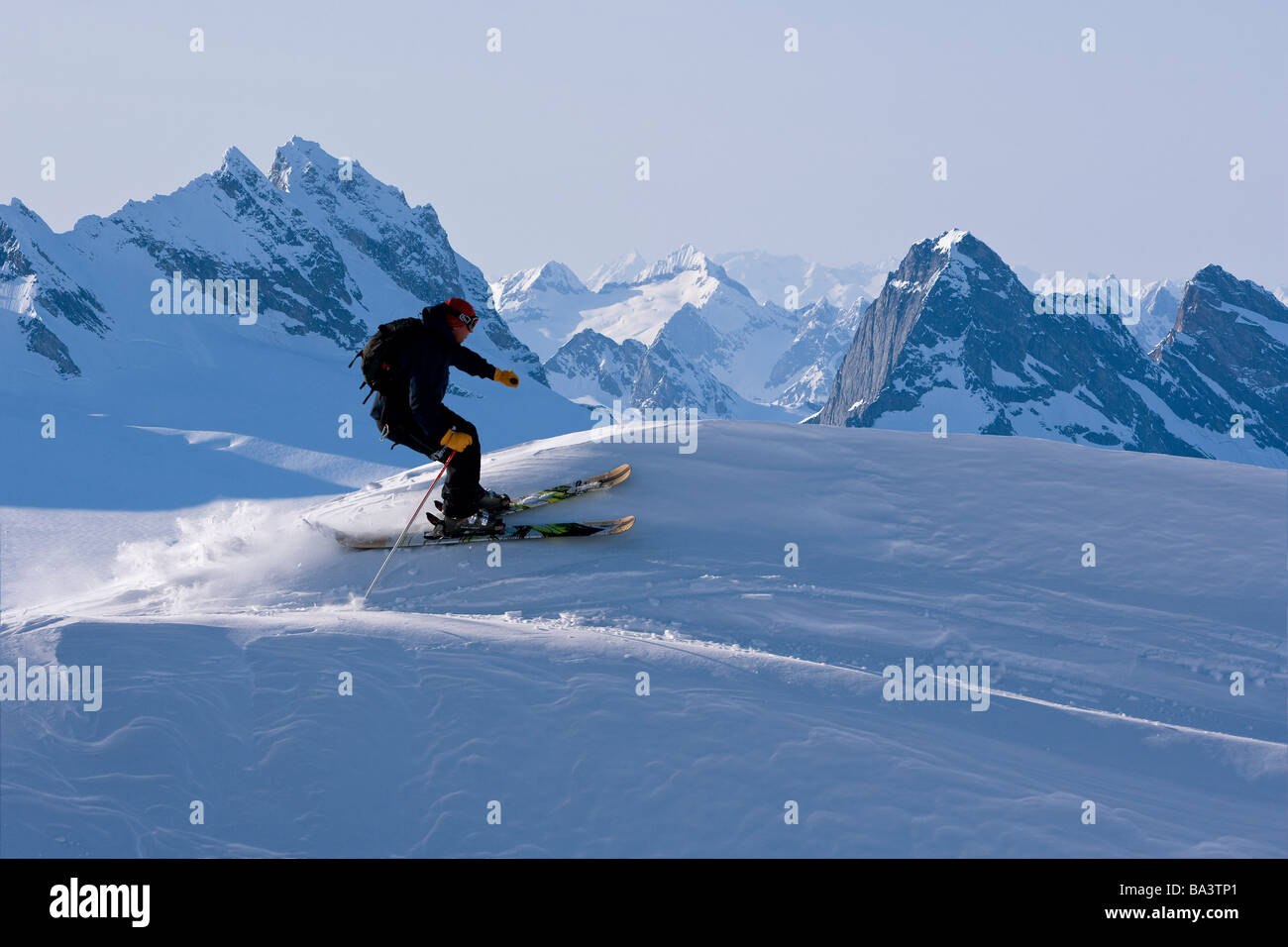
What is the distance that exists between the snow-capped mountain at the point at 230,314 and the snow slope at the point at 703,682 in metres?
71.1

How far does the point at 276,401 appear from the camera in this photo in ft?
361

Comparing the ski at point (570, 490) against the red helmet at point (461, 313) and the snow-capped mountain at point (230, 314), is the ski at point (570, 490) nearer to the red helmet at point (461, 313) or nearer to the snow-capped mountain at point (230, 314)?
the red helmet at point (461, 313)

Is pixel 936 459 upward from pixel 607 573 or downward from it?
upward

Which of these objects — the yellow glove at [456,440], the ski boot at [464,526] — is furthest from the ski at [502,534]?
the yellow glove at [456,440]

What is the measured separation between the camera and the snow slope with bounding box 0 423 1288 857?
5488 mm

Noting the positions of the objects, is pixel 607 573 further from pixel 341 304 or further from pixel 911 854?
pixel 341 304

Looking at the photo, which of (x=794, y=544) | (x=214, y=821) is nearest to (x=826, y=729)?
(x=214, y=821)

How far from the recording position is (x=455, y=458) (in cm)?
1147

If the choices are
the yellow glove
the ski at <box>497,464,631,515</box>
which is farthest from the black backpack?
the ski at <box>497,464,631,515</box>

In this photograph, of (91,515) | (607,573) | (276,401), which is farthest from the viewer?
(276,401)

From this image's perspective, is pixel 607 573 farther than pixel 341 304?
No

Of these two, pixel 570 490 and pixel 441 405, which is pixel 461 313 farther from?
pixel 570 490

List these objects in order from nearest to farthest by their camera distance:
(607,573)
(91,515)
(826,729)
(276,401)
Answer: (826,729) < (607,573) < (91,515) < (276,401)

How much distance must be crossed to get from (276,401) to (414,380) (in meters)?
106
